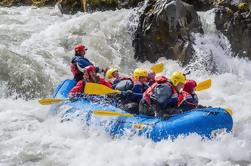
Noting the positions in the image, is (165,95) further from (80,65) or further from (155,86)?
(80,65)

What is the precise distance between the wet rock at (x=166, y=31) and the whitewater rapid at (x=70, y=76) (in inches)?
10.2

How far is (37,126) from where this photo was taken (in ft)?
29.1

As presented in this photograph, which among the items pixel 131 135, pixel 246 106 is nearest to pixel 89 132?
pixel 131 135

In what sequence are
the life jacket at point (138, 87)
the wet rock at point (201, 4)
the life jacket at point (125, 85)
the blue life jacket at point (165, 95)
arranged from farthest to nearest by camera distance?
the wet rock at point (201, 4) → the life jacket at point (125, 85) → the life jacket at point (138, 87) → the blue life jacket at point (165, 95)

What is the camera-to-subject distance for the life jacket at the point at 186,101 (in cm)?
783

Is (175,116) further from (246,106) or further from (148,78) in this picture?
(246,106)

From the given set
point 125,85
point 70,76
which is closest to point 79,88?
point 125,85

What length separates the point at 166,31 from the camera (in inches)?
474

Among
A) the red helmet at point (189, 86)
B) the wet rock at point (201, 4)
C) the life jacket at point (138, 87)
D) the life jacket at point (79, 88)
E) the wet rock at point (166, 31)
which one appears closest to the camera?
the red helmet at point (189, 86)

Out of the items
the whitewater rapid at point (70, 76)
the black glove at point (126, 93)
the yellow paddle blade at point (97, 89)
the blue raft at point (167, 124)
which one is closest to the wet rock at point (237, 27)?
the whitewater rapid at point (70, 76)

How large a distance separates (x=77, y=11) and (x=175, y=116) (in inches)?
338

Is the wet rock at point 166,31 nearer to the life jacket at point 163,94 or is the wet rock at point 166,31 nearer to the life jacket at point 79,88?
the life jacket at point 79,88

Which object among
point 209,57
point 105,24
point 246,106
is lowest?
point 246,106

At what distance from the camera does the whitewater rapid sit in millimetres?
7113
